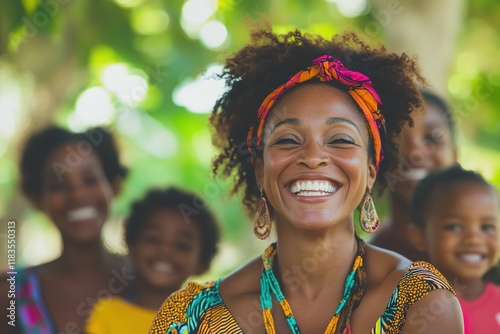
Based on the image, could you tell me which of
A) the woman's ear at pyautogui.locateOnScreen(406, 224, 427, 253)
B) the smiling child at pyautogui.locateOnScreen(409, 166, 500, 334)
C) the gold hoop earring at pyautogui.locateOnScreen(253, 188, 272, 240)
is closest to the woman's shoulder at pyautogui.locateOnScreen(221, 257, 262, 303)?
the gold hoop earring at pyautogui.locateOnScreen(253, 188, 272, 240)

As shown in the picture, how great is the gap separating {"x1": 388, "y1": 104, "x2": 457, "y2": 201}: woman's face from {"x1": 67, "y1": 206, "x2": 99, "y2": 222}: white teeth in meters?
1.67

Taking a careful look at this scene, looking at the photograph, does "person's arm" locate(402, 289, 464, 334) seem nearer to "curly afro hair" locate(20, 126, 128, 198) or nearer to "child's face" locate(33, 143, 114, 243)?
"child's face" locate(33, 143, 114, 243)

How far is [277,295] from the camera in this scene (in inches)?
123

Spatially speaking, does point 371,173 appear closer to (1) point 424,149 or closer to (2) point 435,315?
(2) point 435,315

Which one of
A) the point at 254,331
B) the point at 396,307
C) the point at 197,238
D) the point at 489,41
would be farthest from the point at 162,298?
the point at 489,41

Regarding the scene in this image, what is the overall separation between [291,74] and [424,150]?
1.74 metres

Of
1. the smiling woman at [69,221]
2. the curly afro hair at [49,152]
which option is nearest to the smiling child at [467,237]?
the smiling woman at [69,221]

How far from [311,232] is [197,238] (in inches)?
74.9

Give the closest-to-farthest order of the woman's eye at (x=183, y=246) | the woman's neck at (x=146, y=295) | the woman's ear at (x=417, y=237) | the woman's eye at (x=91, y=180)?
the woman's ear at (x=417, y=237)
the woman's neck at (x=146, y=295)
the woman's eye at (x=183, y=246)
the woman's eye at (x=91, y=180)

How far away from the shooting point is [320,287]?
311cm

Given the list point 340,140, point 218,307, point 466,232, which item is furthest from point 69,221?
point 340,140

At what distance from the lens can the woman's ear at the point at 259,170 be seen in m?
3.29

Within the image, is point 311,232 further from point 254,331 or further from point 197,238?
point 197,238

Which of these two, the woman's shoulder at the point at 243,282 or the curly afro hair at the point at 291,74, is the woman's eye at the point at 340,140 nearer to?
the curly afro hair at the point at 291,74
